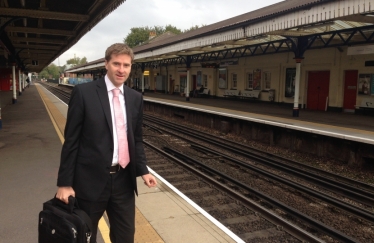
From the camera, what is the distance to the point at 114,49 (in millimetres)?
2279

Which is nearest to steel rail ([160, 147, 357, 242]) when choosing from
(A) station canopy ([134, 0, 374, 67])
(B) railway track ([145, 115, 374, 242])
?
(B) railway track ([145, 115, 374, 242])

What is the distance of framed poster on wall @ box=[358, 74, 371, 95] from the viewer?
15.5 m

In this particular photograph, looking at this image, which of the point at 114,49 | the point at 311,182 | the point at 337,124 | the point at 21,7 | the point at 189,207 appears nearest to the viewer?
the point at 114,49

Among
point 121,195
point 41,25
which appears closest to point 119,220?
point 121,195

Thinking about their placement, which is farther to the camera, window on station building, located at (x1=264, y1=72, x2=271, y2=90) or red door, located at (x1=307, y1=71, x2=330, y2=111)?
window on station building, located at (x1=264, y1=72, x2=271, y2=90)

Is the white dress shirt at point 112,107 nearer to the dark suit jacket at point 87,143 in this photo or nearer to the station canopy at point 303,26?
the dark suit jacket at point 87,143

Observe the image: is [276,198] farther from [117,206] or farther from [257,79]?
[257,79]

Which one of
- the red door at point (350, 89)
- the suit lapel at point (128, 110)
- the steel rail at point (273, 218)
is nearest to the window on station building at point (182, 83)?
the red door at point (350, 89)

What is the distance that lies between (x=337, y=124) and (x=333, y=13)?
4.65 meters

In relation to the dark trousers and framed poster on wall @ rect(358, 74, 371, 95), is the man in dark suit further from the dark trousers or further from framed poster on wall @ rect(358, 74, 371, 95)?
framed poster on wall @ rect(358, 74, 371, 95)

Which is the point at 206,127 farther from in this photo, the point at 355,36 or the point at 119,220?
the point at 119,220

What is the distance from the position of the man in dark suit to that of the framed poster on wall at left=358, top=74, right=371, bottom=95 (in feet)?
52.1

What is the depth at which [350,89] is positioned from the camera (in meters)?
16.5

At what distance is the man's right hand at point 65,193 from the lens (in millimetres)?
2158
